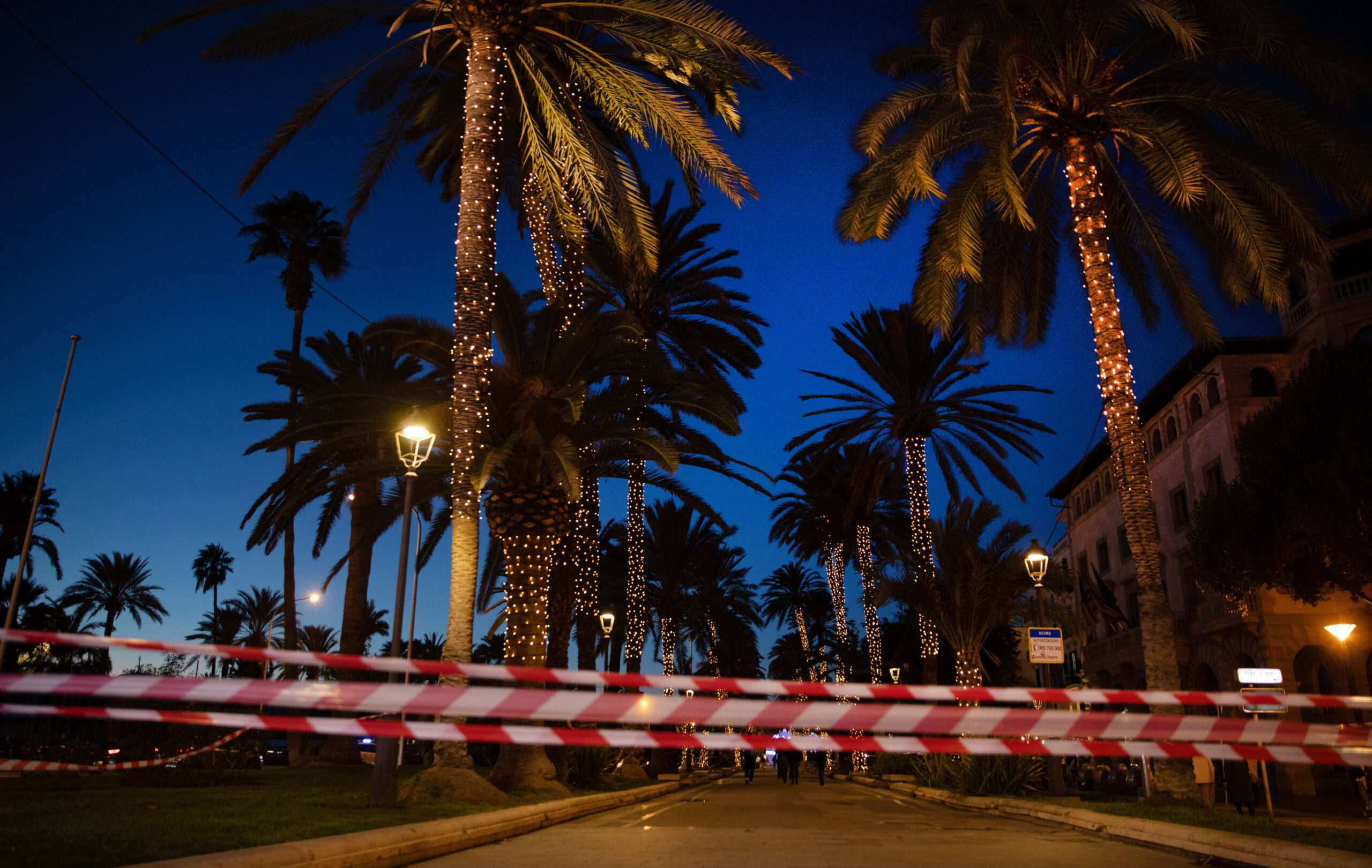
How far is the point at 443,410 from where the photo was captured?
17.5 meters

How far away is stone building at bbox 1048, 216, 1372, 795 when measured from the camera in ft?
86.6

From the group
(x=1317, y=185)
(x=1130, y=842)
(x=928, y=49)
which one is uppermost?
(x=928, y=49)

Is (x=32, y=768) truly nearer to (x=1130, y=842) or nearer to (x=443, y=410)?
(x=443, y=410)

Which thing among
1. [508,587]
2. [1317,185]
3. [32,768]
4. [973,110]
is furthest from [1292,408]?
[32,768]

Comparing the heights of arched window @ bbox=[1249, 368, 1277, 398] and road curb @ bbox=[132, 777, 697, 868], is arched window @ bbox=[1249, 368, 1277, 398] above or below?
above

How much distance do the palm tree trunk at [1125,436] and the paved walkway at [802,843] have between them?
307 cm

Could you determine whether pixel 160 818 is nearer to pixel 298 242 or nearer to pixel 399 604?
pixel 399 604

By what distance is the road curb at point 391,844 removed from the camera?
22.6 ft

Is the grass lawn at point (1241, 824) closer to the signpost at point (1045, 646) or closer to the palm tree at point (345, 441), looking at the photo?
the signpost at point (1045, 646)

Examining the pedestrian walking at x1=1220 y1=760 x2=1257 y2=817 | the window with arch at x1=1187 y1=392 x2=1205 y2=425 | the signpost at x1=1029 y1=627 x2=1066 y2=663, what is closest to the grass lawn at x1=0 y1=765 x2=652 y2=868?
the signpost at x1=1029 y1=627 x2=1066 y2=663

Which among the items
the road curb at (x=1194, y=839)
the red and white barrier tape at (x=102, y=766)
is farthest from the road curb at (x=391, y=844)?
the road curb at (x=1194, y=839)

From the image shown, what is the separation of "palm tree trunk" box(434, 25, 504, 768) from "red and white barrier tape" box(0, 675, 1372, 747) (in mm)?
8034

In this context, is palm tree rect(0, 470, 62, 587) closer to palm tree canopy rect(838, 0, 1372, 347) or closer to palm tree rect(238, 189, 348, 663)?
palm tree rect(238, 189, 348, 663)

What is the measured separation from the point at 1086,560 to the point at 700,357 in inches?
1219
